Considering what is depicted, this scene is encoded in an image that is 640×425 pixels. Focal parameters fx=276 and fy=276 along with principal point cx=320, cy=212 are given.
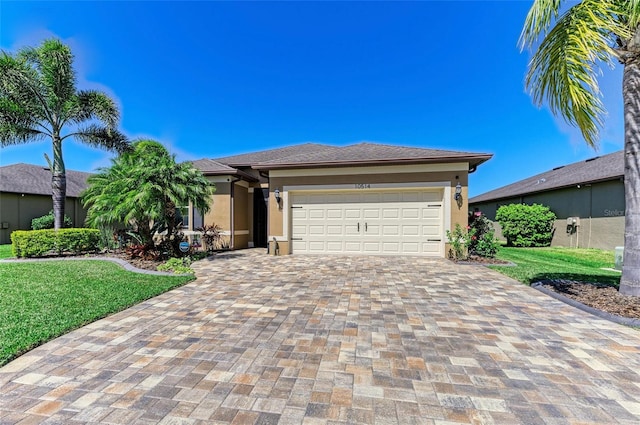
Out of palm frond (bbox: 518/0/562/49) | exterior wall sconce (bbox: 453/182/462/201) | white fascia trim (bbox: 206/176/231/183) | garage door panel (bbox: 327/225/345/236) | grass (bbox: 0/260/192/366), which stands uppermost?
palm frond (bbox: 518/0/562/49)

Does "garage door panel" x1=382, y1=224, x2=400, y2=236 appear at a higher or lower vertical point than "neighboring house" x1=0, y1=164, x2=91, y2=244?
lower

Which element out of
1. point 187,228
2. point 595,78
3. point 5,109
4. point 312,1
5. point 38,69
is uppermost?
point 312,1

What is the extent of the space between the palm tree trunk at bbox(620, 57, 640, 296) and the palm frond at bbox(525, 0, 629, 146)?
0.36 m

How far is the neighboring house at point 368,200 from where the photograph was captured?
9570 millimetres

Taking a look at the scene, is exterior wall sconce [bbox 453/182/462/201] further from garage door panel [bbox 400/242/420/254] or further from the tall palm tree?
the tall palm tree

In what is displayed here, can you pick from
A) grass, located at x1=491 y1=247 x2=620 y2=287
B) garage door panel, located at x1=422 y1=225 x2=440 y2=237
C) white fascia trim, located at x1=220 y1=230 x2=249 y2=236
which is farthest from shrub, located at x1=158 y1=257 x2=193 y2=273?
grass, located at x1=491 y1=247 x2=620 y2=287

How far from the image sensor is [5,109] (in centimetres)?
973

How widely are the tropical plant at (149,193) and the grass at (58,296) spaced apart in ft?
5.30

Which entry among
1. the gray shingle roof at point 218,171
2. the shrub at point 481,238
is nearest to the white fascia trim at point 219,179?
the gray shingle roof at point 218,171

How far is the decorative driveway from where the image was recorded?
2.06 metres

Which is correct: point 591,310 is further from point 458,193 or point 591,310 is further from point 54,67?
point 54,67

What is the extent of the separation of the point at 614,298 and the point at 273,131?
62.4 ft

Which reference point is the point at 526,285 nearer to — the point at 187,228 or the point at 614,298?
the point at 614,298

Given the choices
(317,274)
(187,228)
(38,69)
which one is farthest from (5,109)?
(317,274)
